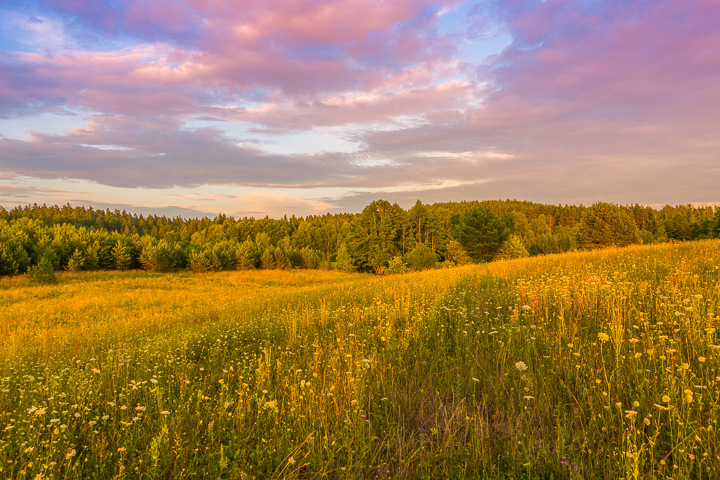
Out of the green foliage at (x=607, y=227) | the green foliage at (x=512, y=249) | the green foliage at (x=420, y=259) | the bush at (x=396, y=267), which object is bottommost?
the bush at (x=396, y=267)

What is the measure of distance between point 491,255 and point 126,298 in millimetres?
52515

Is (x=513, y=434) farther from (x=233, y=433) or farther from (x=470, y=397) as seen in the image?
(x=233, y=433)

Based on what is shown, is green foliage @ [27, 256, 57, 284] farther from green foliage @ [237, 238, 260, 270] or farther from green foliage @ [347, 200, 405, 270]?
green foliage @ [347, 200, 405, 270]

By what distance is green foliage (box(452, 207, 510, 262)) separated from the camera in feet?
185

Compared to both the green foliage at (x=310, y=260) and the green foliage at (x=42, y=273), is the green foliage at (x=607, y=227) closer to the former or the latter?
the green foliage at (x=310, y=260)

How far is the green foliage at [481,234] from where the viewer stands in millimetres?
56344

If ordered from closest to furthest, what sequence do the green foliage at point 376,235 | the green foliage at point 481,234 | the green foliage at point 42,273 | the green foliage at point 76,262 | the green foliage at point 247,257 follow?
1. the green foliage at point 42,273
2. the green foliage at point 76,262
3. the green foliage at point 481,234
4. the green foliage at point 247,257
5. the green foliage at point 376,235

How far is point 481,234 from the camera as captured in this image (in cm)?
5609

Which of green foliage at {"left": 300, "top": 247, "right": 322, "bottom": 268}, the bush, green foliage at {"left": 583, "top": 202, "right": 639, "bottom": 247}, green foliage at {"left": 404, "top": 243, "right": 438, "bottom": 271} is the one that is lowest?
green foliage at {"left": 300, "top": 247, "right": 322, "bottom": 268}

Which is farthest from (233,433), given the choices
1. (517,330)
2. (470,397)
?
(517,330)

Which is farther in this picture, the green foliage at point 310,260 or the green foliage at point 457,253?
the green foliage at point 310,260

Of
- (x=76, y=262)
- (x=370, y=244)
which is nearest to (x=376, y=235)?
(x=370, y=244)

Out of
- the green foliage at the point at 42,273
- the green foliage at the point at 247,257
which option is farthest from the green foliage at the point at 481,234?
the green foliage at the point at 42,273

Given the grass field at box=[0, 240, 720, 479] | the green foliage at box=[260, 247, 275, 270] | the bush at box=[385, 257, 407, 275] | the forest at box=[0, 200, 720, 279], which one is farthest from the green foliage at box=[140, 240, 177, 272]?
the grass field at box=[0, 240, 720, 479]
